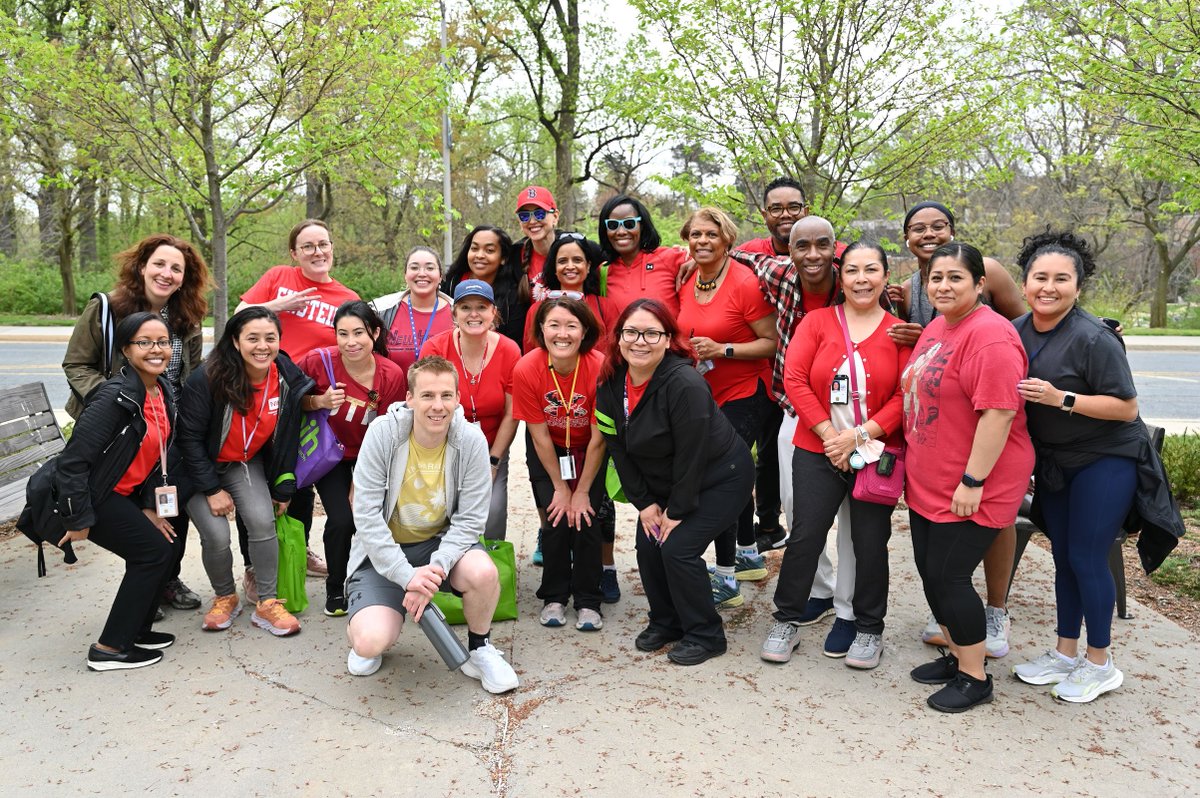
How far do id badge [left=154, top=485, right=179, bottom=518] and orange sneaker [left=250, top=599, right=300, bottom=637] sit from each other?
662 mm

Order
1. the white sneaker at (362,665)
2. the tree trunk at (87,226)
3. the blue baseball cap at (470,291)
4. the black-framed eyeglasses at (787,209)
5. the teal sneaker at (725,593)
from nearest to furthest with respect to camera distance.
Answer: the white sneaker at (362,665) → the blue baseball cap at (470,291) → the teal sneaker at (725,593) → the black-framed eyeglasses at (787,209) → the tree trunk at (87,226)

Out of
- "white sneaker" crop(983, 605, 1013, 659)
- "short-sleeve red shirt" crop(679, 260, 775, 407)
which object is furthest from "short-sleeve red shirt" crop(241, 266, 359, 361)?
"white sneaker" crop(983, 605, 1013, 659)

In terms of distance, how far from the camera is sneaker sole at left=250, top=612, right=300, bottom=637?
4.21 m

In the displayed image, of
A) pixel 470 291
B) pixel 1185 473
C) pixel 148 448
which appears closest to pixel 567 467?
pixel 470 291

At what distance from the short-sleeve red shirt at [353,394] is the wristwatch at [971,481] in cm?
279

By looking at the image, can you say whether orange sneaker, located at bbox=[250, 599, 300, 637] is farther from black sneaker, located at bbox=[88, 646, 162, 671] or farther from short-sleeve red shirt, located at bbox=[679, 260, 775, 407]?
short-sleeve red shirt, located at bbox=[679, 260, 775, 407]

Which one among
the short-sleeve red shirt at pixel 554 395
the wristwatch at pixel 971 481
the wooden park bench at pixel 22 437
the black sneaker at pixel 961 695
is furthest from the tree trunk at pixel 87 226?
the black sneaker at pixel 961 695

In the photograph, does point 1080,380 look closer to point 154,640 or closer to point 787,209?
point 787,209

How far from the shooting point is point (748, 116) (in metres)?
8.59

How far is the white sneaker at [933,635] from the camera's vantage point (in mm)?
4074

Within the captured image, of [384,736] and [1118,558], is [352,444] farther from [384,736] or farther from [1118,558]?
[1118,558]

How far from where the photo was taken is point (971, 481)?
3330mm

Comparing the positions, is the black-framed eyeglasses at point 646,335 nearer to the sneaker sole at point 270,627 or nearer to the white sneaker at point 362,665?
the white sneaker at point 362,665

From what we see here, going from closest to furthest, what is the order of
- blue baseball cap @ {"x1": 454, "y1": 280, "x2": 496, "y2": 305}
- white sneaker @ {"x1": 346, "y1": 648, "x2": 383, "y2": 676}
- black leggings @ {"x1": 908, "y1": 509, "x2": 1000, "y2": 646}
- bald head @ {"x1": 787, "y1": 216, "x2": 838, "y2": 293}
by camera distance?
black leggings @ {"x1": 908, "y1": 509, "x2": 1000, "y2": 646} → white sneaker @ {"x1": 346, "y1": 648, "x2": 383, "y2": 676} → bald head @ {"x1": 787, "y1": 216, "x2": 838, "y2": 293} → blue baseball cap @ {"x1": 454, "y1": 280, "x2": 496, "y2": 305}
